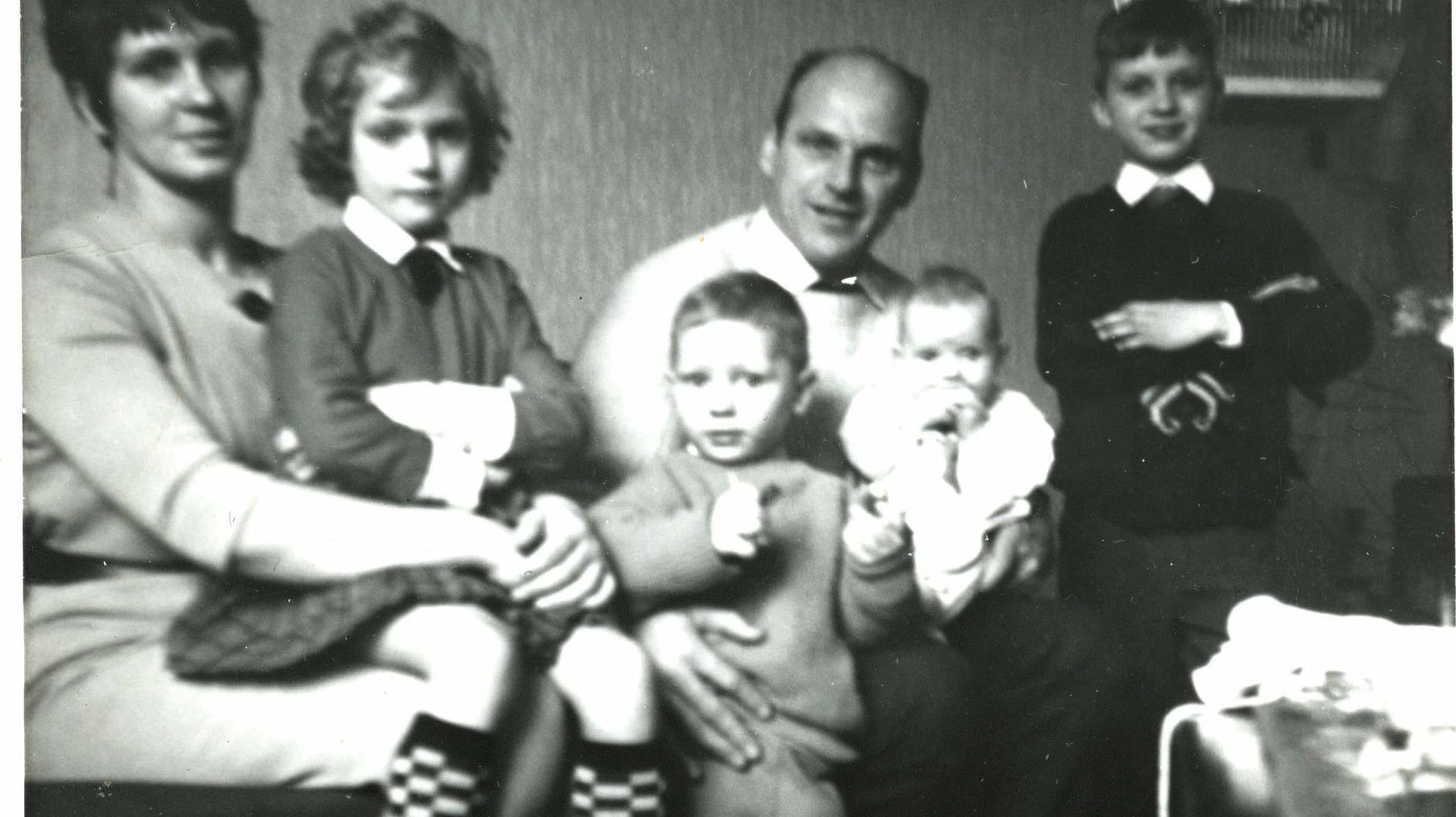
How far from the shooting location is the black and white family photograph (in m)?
2.00

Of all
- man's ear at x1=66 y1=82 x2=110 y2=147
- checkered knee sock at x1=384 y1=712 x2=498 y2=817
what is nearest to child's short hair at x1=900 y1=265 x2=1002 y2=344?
checkered knee sock at x1=384 y1=712 x2=498 y2=817

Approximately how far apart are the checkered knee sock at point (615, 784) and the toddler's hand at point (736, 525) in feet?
0.95

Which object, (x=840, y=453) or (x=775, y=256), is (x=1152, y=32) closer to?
(x=775, y=256)

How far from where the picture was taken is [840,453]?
213 cm

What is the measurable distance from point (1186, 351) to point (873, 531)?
586 mm

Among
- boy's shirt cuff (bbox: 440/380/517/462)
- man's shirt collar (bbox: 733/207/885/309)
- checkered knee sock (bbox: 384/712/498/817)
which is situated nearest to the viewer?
checkered knee sock (bbox: 384/712/498/817)

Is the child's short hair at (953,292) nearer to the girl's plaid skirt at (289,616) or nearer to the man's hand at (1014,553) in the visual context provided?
the man's hand at (1014,553)

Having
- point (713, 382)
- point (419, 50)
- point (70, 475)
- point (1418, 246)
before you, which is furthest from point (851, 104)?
point (70, 475)

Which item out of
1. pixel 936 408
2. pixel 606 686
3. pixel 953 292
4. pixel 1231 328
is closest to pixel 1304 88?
pixel 1231 328

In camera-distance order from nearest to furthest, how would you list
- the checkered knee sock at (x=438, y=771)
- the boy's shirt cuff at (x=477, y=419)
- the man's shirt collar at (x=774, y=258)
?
1. the checkered knee sock at (x=438, y=771)
2. the boy's shirt cuff at (x=477, y=419)
3. the man's shirt collar at (x=774, y=258)

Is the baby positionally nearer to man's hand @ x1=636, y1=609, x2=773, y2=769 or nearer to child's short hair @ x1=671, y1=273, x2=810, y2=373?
child's short hair @ x1=671, y1=273, x2=810, y2=373

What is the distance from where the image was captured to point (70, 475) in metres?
2.02

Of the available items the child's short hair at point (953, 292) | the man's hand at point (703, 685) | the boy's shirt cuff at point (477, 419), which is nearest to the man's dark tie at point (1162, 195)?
the child's short hair at point (953, 292)

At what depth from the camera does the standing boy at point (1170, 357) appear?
2.23 meters
